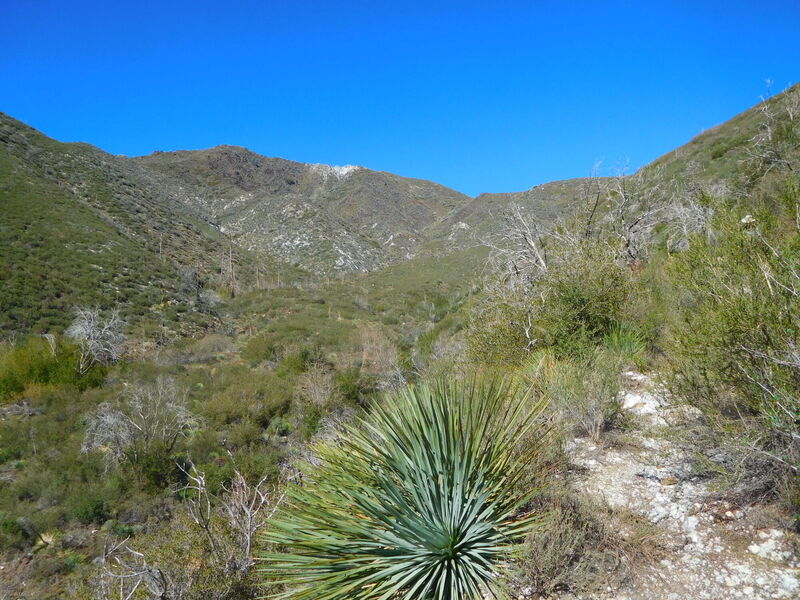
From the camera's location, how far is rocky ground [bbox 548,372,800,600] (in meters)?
2.64

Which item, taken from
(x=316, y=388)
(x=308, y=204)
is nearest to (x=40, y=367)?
(x=316, y=388)

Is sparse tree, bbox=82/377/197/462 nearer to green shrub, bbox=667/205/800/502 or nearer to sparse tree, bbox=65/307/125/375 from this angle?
sparse tree, bbox=65/307/125/375

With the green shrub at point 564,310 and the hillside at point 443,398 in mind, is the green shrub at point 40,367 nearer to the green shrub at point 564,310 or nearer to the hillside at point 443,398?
the hillside at point 443,398

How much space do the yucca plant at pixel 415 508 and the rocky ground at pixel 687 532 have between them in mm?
650

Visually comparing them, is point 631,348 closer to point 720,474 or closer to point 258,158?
point 720,474

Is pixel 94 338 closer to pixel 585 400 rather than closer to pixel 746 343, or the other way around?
pixel 585 400

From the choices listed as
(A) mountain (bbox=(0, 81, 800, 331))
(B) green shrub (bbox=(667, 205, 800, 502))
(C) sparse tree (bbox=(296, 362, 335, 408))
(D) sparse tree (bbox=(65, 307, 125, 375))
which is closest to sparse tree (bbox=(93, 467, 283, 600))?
(B) green shrub (bbox=(667, 205, 800, 502))

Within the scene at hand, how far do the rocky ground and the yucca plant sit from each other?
2.13 feet

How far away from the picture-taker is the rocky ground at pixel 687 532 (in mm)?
2637

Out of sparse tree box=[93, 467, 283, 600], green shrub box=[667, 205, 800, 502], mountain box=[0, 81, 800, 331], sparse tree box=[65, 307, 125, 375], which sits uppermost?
mountain box=[0, 81, 800, 331]

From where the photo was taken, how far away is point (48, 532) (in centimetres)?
881

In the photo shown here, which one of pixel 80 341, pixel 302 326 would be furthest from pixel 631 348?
pixel 302 326

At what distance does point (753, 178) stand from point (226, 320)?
88.2ft

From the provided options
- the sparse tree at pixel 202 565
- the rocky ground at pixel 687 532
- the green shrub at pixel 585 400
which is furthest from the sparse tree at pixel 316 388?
the rocky ground at pixel 687 532
